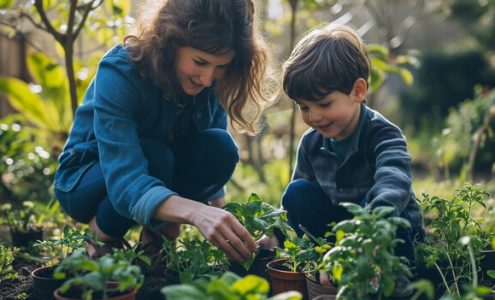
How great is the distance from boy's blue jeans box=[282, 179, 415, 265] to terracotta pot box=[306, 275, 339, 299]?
19.8 inches

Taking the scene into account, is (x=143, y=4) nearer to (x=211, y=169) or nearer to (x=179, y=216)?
(x=211, y=169)

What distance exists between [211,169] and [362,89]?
0.74 meters

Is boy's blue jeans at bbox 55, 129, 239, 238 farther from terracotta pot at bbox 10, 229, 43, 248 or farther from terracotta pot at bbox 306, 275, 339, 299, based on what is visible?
terracotta pot at bbox 306, 275, 339, 299

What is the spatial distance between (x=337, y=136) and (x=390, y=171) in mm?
407

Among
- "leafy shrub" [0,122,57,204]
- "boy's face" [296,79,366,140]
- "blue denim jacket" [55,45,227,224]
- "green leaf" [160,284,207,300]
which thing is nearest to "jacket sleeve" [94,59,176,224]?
"blue denim jacket" [55,45,227,224]

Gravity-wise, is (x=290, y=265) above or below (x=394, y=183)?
below

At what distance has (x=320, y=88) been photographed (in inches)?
89.7

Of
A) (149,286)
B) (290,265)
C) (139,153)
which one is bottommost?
(149,286)

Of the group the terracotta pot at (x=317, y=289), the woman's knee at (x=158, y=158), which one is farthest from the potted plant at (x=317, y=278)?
the woman's knee at (x=158, y=158)

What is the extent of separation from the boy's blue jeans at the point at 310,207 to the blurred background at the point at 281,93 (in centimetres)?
52

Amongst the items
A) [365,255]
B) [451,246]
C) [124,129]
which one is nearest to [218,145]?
[124,129]

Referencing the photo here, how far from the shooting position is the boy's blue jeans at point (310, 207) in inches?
96.3

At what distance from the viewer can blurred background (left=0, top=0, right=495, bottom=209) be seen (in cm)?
356

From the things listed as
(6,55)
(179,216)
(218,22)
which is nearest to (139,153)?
(179,216)
